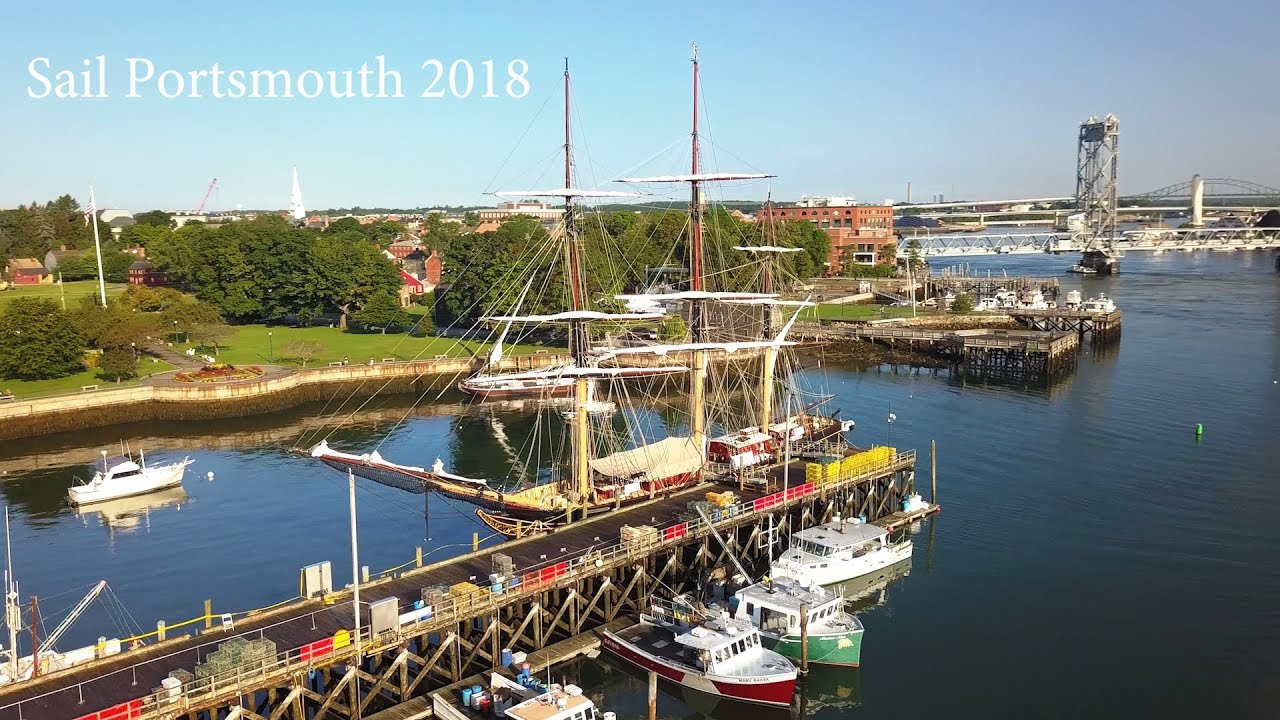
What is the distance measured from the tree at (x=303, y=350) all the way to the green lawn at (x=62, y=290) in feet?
145

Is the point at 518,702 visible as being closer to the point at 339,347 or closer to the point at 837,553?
the point at 837,553

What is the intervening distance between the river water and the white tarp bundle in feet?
29.7

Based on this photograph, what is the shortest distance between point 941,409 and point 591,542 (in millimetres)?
53307

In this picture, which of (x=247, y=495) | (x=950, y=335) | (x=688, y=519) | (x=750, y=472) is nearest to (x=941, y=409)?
(x=950, y=335)

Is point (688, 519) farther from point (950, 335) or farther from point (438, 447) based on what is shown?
point (950, 335)

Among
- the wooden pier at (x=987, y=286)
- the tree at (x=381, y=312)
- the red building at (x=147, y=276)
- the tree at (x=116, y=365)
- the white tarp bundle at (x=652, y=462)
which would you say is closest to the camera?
the white tarp bundle at (x=652, y=462)

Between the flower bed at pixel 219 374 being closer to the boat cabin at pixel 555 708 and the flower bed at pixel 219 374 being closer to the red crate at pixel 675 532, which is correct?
the red crate at pixel 675 532

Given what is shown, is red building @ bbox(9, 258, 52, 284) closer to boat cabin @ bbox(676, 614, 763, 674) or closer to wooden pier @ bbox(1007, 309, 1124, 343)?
wooden pier @ bbox(1007, 309, 1124, 343)

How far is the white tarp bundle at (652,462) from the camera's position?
172ft

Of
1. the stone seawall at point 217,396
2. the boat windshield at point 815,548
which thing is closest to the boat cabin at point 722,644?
the boat windshield at point 815,548

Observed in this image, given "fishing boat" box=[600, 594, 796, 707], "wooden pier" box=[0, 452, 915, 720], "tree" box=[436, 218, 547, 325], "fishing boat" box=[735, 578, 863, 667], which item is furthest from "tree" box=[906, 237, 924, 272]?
"fishing boat" box=[600, 594, 796, 707]

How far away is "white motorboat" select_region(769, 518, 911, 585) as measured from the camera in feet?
146

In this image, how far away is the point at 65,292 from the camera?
474ft

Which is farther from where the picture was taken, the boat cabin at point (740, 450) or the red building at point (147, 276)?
the red building at point (147, 276)
